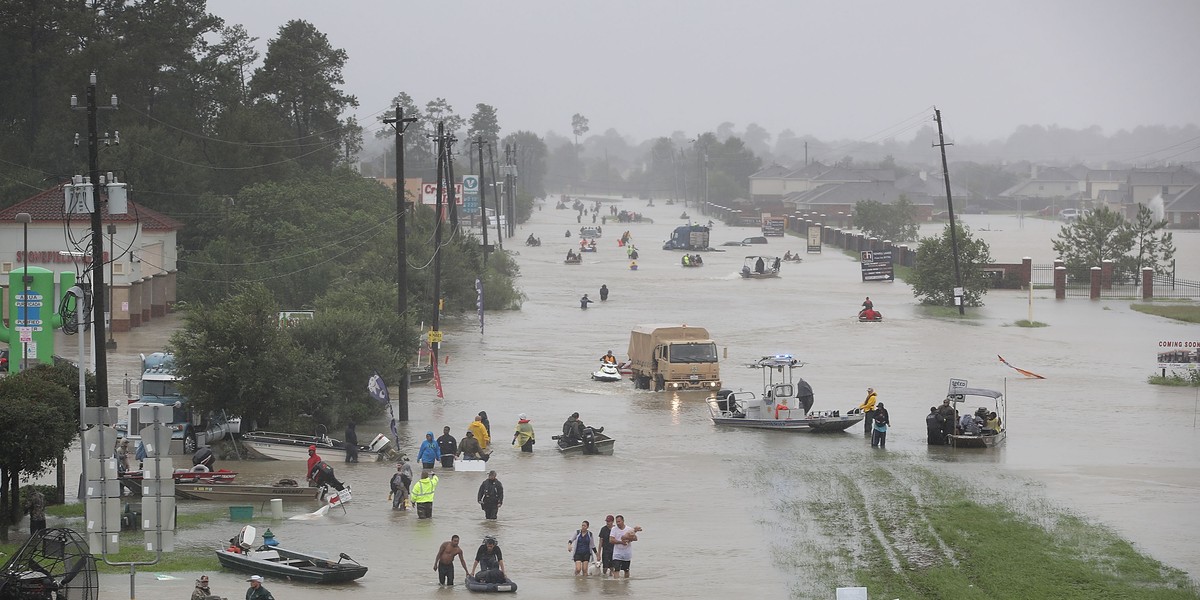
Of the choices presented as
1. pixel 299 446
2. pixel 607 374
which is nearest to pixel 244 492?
pixel 299 446

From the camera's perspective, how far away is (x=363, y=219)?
75062 mm

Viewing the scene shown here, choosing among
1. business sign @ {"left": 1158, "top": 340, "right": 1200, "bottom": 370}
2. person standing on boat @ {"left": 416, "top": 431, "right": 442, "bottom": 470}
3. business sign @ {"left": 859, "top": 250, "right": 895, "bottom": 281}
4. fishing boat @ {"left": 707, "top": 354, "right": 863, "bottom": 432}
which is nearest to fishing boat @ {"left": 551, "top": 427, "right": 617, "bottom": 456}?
person standing on boat @ {"left": 416, "top": 431, "right": 442, "bottom": 470}

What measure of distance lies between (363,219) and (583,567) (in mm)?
55055

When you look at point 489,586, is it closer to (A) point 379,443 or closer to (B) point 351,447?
(B) point 351,447

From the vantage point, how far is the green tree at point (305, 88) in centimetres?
9144

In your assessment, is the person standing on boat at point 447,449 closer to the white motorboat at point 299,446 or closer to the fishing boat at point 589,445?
the white motorboat at point 299,446

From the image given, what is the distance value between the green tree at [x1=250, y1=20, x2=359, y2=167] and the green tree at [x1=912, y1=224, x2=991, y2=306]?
39251mm

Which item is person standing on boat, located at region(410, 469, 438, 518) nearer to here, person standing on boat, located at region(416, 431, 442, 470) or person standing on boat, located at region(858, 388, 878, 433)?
person standing on boat, located at region(416, 431, 442, 470)

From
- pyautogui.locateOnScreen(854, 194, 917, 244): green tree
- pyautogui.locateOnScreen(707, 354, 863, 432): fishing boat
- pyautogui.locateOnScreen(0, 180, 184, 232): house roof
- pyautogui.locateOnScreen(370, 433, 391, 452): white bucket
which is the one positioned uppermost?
pyautogui.locateOnScreen(854, 194, 917, 244): green tree

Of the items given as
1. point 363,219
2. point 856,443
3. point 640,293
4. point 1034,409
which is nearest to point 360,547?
point 856,443

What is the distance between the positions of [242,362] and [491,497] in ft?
30.7

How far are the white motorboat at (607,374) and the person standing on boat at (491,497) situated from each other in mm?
21920

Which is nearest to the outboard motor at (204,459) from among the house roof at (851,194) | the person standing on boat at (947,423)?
the person standing on boat at (947,423)

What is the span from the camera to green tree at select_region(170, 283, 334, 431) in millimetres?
32281
